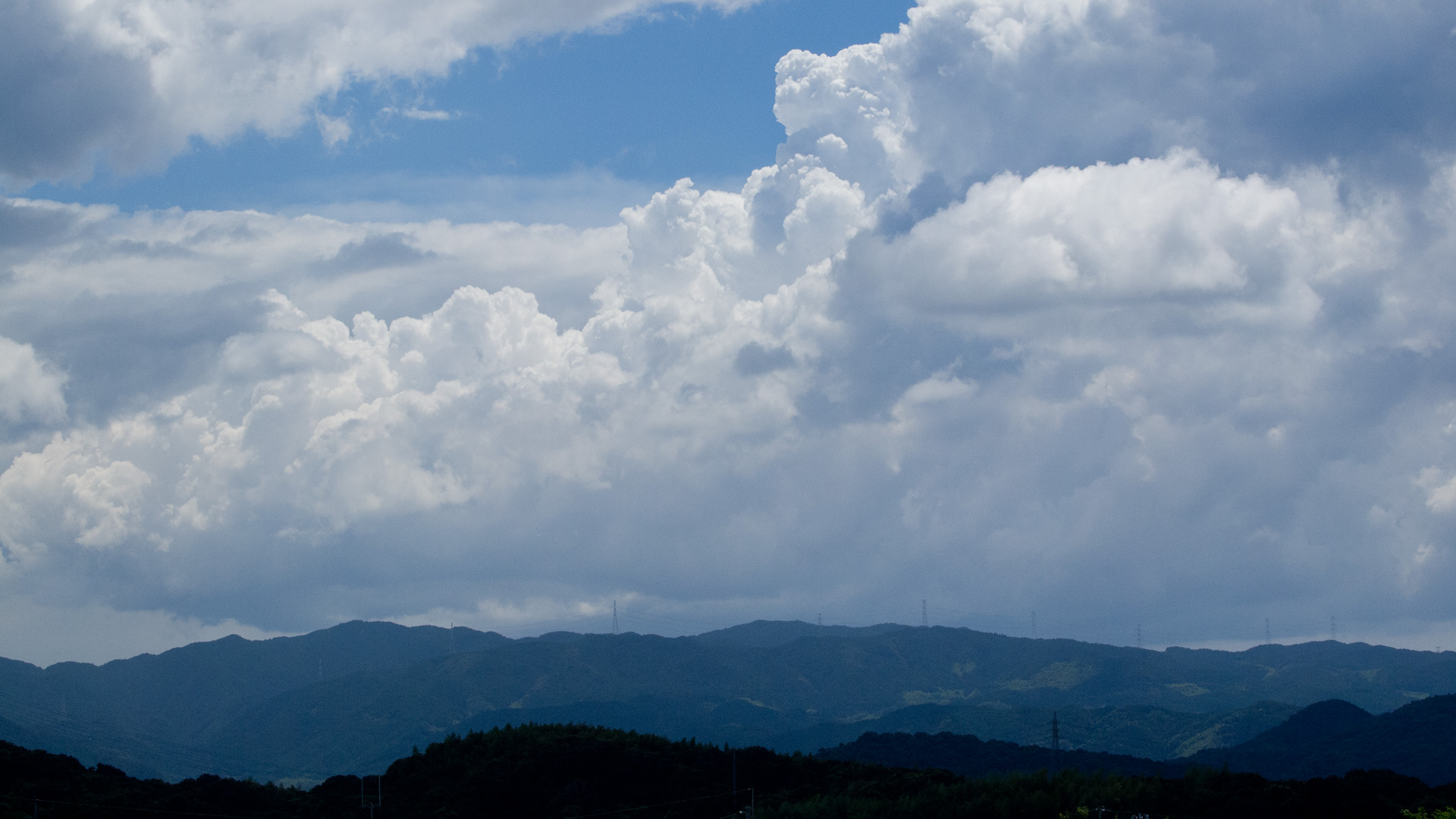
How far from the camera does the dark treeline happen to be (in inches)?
4035

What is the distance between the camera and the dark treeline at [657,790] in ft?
336

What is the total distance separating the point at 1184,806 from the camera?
4038 inches

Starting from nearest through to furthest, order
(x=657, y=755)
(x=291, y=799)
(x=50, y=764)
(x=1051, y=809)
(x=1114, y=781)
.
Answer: (x=1051, y=809) → (x=1114, y=781) → (x=50, y=764) → (x=291, y=799) → (x=657, y=755)

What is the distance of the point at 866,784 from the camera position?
123m

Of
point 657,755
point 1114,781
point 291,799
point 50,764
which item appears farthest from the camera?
point 657,755

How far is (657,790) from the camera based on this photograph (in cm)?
13375

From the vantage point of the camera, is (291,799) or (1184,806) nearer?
(1184,806)

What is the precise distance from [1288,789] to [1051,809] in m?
18.7

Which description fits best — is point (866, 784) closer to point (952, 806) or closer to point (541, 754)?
point (952, 806)

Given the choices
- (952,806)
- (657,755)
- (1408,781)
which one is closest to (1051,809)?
(952,806)

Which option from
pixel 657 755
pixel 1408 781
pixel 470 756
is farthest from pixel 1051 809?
pixel 470 756

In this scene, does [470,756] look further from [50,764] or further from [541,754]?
[50,764]

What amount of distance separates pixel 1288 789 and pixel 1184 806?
27.9ft

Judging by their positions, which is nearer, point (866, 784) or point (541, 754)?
point (866, 784)
